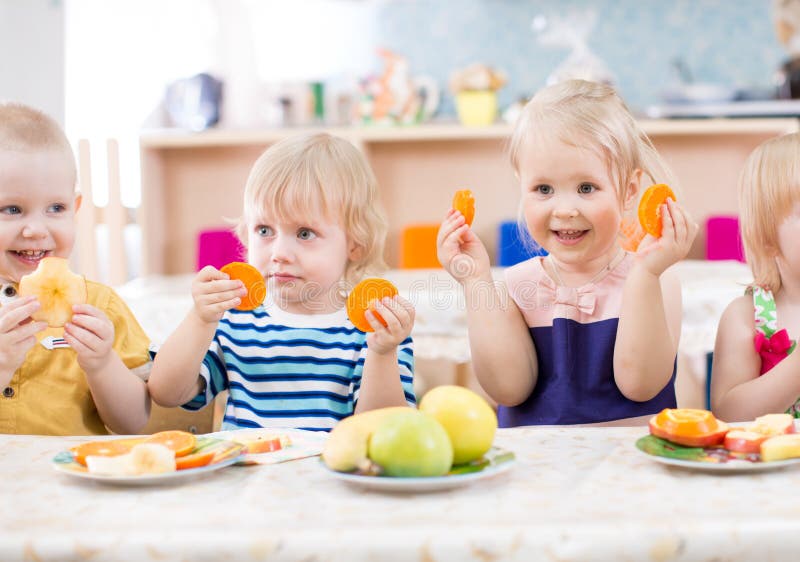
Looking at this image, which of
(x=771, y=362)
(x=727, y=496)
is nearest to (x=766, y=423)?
(x=727, y=496)

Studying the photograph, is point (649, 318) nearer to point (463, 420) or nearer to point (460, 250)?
point (460, 250)

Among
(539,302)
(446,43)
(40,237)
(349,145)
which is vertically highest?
(446,43)

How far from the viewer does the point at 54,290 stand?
997 mm

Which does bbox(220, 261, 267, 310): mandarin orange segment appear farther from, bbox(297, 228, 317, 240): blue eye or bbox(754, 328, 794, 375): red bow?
bbox(754, 328, 794, 375): red bow

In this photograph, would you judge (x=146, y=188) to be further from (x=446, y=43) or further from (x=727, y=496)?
(x=727, y=496)

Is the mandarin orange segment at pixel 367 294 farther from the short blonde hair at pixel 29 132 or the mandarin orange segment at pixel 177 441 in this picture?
the short blonde hair at pixel 29 132

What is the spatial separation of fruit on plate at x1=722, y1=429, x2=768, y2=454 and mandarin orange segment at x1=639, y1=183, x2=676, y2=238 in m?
0.28

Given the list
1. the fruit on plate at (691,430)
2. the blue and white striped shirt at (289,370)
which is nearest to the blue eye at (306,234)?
the blue and white striped shirt at (289,370)

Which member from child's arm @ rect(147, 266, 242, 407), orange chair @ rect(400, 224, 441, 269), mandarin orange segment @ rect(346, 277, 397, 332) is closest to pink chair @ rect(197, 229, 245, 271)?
orange chair @ rect(400, 224, 441, 269)

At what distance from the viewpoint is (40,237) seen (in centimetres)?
120

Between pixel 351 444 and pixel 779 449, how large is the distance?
0.37 meters

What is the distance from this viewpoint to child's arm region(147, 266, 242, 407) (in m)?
1.08

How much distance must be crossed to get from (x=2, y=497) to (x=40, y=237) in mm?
536

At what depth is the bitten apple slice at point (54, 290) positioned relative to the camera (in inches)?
38.7
